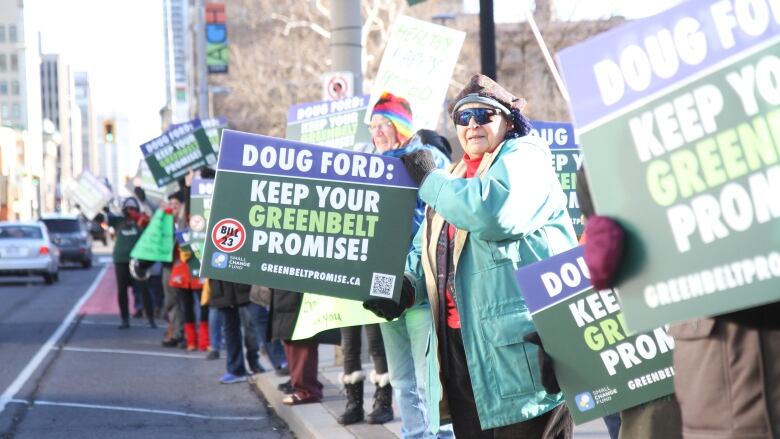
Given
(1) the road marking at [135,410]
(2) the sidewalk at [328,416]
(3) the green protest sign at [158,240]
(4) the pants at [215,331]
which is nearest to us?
(2) the sidewalk at [328,416]

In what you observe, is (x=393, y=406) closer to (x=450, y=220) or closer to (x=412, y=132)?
(x=412, y=132)

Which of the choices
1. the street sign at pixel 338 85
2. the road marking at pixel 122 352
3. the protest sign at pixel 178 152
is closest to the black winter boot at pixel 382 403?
the street sign at pixel 338 85

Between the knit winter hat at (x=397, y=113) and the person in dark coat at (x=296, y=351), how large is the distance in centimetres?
277

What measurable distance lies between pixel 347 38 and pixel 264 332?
10.0ft

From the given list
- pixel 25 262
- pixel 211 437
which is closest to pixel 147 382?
pixel 211 437

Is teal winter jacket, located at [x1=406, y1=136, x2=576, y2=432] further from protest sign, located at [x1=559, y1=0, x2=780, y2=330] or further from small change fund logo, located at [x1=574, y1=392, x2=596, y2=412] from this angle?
protest sign, located at [x1=559, y1=0, x2=780, y2=330]

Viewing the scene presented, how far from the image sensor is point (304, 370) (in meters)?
9.71

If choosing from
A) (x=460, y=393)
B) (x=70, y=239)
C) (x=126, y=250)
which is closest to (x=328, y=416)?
(x=460, y=393)

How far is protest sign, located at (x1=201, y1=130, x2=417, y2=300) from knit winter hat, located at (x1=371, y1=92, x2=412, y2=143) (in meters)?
1.09

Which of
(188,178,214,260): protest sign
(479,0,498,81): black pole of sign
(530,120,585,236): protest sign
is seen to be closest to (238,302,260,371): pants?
(188,178,214,260): protest sign

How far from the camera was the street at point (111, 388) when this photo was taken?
9.32 m

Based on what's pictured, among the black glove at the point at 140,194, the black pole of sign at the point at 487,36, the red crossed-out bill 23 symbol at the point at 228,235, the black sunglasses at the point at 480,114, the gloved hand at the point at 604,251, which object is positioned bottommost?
the gloved hand at the point at 604,251

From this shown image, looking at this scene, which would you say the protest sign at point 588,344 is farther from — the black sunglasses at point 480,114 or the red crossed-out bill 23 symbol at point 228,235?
the red crossed-out bill 23 symbol at point 228,235

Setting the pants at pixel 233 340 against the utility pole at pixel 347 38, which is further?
the utility pole at pixel 347 38
